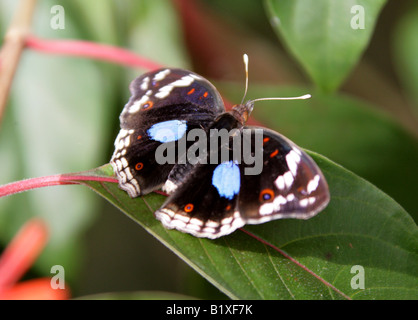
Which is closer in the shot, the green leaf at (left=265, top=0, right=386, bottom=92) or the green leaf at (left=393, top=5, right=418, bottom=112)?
the green leaf at (left=265, top=0, right=386, bottom=92)

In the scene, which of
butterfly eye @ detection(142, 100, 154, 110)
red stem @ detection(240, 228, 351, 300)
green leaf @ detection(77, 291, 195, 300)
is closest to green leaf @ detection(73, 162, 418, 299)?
red stem @ detection(240, 228, 351, 300)

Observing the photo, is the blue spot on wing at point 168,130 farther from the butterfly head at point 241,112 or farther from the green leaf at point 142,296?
the green leaf at point 142,296

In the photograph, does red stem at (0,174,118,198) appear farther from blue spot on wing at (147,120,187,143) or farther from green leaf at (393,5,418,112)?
green leaf at (393,5,418,112)

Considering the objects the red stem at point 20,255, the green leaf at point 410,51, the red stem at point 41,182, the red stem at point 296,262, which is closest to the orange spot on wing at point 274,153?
the red stem at point 296,262

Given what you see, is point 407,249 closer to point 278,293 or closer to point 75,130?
point 278,293

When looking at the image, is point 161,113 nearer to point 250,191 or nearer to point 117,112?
point 250,191

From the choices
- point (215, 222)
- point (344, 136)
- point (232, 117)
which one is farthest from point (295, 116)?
point (215, 222)
